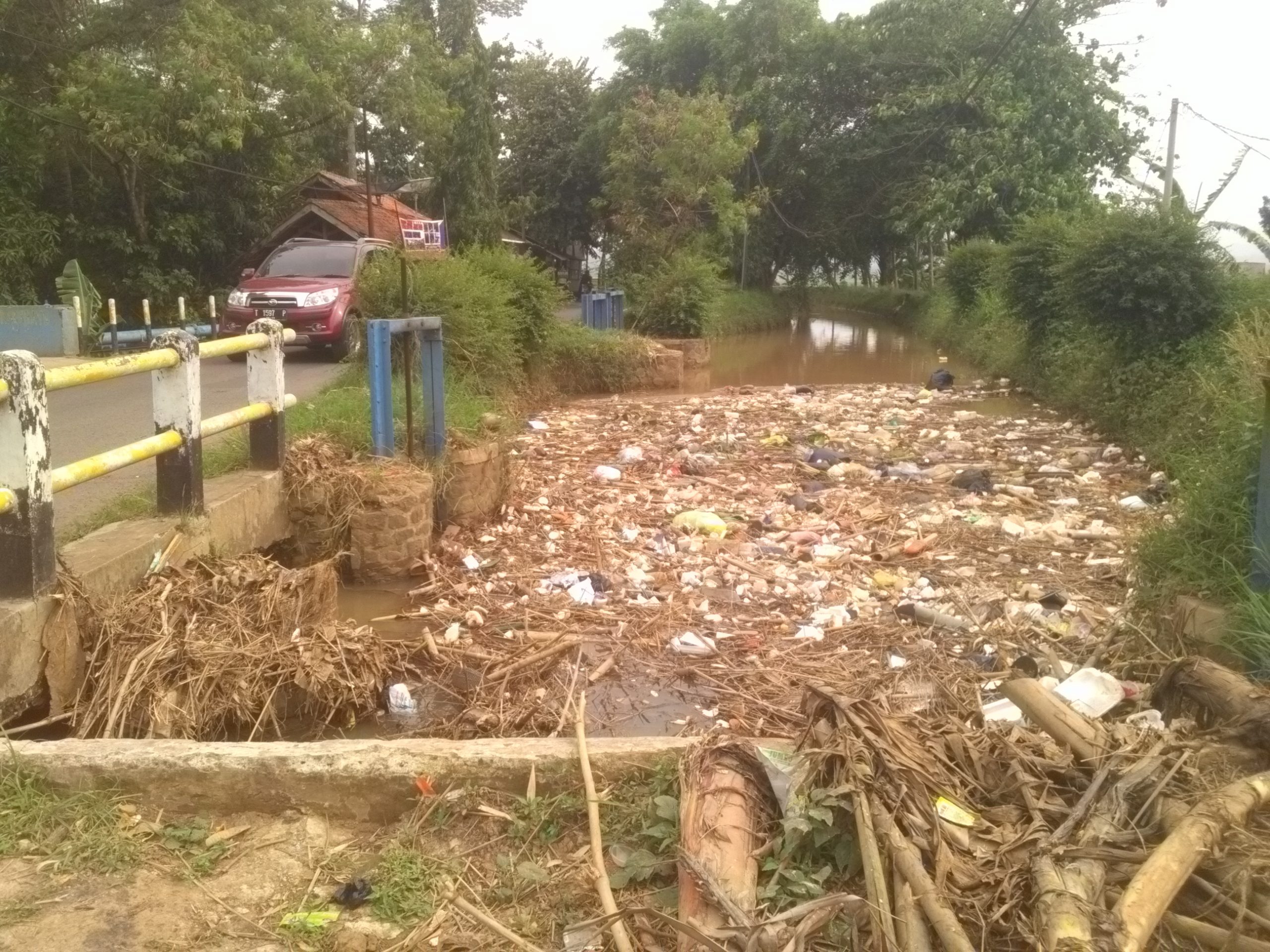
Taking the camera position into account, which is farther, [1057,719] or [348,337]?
[348,337]

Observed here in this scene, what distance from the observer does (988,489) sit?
8.80 m

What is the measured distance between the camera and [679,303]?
20391 mm

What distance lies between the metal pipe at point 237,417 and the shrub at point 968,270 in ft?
59.2

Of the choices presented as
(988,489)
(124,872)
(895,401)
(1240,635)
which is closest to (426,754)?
(124,872)

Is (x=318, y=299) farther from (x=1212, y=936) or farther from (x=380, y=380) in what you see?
(x=1212, y=936)

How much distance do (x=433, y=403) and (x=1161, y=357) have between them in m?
8.08

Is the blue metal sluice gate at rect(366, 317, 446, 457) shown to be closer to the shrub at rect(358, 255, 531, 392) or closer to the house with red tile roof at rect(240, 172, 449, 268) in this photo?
the shrub at rect(358, 255, 531, 392)

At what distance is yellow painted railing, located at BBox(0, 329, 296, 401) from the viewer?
3984 mm

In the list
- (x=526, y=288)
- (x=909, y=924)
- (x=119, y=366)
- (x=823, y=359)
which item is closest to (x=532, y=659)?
(x=119, y=366)

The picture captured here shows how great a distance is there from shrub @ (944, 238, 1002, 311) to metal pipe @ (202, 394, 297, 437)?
18.0 meters

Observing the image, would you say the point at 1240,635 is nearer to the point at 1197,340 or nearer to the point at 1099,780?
the point at 1099,780

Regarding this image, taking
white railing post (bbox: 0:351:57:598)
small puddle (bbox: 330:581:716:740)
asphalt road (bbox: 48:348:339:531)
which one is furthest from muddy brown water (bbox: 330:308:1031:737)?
asphalt road (bbox: 48:348:339:531)

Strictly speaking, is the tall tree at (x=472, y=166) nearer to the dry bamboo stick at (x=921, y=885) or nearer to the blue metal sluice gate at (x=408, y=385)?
the blue metal sluice gate at (x=408, y=385)

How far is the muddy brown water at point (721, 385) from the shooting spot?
466cm
